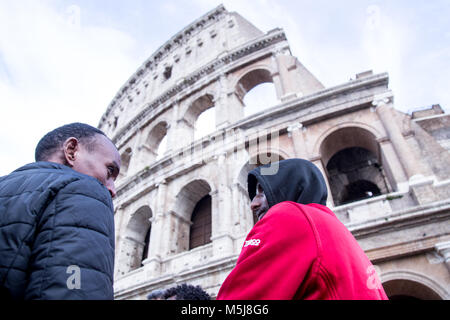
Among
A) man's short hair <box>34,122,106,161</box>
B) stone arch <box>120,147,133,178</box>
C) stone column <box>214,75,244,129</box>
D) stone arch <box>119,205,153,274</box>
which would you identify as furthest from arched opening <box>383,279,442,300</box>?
stone arch <box>120,147,133,178</box>

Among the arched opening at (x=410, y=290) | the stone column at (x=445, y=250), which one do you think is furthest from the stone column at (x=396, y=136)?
the arched opening at (x=410, y=290)

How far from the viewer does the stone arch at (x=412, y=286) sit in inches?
227

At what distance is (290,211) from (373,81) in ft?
30.1

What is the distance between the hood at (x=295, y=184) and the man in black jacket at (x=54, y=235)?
0.87 m

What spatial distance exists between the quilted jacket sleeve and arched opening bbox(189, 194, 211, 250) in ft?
31.1

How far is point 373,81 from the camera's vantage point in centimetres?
883

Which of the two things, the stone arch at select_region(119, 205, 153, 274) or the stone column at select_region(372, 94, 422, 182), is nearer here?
the stone column at select_region(372, 94, 422, 182)

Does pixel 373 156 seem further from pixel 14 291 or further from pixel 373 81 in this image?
pixel 14 291

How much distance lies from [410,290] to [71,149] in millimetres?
7537

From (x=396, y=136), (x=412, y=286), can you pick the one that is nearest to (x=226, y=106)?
(x=396, y=136)

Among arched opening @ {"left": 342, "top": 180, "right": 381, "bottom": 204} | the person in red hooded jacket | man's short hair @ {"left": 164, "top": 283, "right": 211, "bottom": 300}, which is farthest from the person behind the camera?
arched opening @ {"left": 342, "top": 180, "right": 381, "bottom": 204}

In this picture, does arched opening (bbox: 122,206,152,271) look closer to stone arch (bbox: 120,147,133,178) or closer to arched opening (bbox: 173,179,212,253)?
arched opening (bbox: 173,179,212,253)

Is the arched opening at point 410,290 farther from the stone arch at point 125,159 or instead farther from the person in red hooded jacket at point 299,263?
the stone arch at point 125,159

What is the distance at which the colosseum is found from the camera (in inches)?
251
